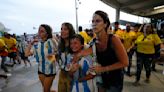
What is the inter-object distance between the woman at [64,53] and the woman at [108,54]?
1.48 meters

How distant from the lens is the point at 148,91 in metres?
7.07

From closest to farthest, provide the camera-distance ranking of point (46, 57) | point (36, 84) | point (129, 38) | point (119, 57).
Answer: point (119, 57) < point (46, 57) < point (36, 84) < point (129, 38)

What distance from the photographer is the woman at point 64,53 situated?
4.46 meters

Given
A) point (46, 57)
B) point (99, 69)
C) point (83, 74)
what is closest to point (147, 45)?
point (46, 57)

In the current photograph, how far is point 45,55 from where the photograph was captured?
5.00 meters

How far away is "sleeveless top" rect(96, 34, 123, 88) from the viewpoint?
290 cm

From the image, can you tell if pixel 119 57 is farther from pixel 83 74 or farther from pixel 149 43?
pixel 149 43

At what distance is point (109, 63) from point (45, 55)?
2.30m

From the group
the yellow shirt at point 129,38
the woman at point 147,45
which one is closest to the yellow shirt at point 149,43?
A: the woman at point 147,45

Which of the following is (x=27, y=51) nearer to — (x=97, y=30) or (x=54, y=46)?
(x=54, y=46)

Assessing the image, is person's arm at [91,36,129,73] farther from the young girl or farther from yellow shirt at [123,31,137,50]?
yellow shirt at [123,31,137,50]

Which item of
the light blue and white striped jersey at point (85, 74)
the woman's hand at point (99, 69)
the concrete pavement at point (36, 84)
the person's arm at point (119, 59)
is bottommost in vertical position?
the concrete pavement at point (36, 84)

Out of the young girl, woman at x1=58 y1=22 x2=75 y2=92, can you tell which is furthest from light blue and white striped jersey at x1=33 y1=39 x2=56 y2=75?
the young girl

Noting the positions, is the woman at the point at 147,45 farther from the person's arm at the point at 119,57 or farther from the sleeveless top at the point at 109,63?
the person's arm at the point at 119,57
